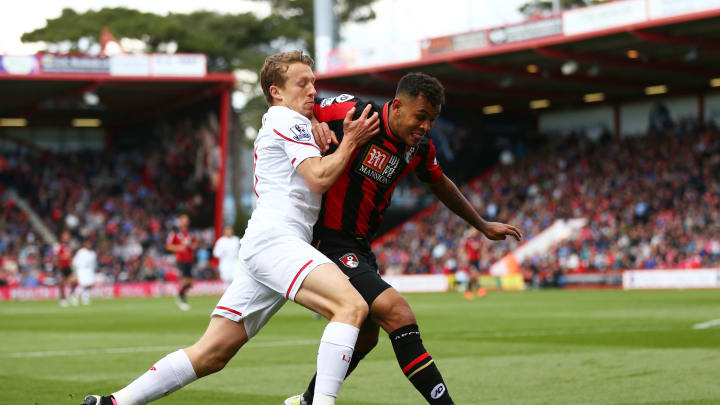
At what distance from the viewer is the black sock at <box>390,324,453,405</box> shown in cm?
549

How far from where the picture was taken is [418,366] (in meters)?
5.51

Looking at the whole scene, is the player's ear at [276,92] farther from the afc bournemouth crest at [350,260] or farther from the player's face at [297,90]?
the afc bournemouth crest at [350,260]

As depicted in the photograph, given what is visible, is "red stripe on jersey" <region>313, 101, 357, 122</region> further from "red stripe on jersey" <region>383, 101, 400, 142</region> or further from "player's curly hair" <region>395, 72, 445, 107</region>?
"player's curly hair" <region>395, 72, 445, 107</region>

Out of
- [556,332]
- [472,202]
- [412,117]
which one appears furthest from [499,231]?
[472,202]

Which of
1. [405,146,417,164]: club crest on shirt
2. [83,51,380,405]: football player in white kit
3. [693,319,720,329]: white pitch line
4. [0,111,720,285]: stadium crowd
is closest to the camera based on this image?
[83,51,380,405]: football player in white kit

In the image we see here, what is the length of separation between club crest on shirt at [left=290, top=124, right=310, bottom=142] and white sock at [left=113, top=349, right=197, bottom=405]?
136 cm

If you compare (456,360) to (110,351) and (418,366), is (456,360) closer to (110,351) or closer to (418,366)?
(110,351)

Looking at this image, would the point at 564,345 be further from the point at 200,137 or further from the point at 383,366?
the point at 200,137

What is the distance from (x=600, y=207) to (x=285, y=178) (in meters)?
35.1

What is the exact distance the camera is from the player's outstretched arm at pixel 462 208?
6.57 metres

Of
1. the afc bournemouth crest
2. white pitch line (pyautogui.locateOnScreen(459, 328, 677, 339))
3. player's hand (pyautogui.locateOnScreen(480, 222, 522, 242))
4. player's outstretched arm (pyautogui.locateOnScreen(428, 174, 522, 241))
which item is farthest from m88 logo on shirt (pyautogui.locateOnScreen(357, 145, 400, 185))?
white pitch line (pyautogui.locateOnScreen(459, 328, 677, 339))

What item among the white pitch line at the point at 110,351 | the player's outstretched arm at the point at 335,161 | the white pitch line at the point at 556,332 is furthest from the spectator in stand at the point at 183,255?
the player's outstretched arm at the point at 335,161

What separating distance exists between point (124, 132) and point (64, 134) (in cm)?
320

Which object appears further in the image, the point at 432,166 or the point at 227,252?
the point at 227,252
